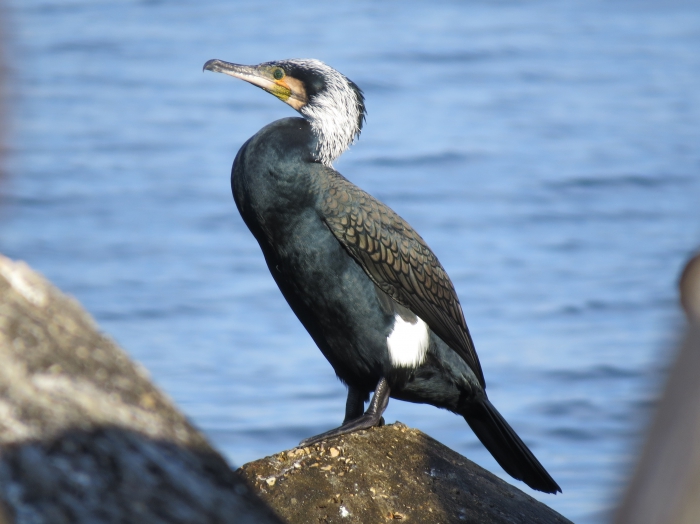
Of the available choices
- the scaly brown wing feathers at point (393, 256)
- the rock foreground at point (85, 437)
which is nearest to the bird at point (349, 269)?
the scaly brown wing feathers at point (393, 256)

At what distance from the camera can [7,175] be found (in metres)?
1.16

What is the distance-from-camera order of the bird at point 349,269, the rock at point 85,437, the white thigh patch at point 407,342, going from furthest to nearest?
1. the white thigh patch at point 407,342
2. the bird at point 349,269
3. the rock at point 85,437

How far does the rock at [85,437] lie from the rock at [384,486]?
5.92 feet

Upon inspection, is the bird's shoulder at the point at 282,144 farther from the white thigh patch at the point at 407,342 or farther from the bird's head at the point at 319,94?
the white thigh patch at the point at 407,342

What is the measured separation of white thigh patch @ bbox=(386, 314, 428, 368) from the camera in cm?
457

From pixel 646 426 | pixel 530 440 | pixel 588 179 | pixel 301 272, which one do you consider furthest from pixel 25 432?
pixel 588 179

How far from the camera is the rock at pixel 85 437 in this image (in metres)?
1.67

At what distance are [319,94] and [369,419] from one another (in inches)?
56.8

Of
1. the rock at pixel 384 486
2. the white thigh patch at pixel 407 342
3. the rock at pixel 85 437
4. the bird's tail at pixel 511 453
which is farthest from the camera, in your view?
the bird's tail at pixel 511 453

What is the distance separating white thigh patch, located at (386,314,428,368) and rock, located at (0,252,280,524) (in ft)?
8.91

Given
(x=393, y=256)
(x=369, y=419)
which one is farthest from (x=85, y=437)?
(x=393, y=256)

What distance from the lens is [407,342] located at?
182 inches

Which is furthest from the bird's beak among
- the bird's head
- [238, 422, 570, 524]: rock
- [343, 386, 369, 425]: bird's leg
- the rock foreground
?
the rock foreground

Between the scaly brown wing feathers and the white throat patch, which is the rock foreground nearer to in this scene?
the scaly brown wing feathers
